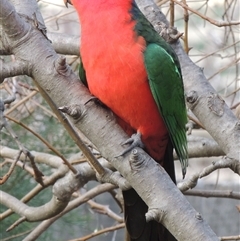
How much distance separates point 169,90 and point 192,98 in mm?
81

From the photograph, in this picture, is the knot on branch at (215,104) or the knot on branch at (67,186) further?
the knot on branch at (67,186)

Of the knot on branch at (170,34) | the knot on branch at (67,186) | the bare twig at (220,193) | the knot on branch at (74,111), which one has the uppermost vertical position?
the knot on branch at (74,111)

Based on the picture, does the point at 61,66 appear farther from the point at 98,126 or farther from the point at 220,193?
the point at 220,193

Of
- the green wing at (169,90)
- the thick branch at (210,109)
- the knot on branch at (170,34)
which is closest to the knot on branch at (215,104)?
the thick branch at (210,109)

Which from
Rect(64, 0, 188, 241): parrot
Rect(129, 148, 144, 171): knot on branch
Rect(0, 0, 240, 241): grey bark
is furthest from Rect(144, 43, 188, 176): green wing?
Rect(129, 148, 144, 171): knot on branch

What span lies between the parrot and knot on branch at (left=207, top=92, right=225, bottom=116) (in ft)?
0.44

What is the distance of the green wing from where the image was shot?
5.21 ft

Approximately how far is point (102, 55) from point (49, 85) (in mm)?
264

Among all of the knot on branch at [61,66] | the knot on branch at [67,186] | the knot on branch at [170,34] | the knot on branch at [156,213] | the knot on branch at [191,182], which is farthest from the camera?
the knot on branch at [67,186]

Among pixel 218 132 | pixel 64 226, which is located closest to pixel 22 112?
pixel 64 226

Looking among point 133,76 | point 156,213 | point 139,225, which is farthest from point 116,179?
point 156,213

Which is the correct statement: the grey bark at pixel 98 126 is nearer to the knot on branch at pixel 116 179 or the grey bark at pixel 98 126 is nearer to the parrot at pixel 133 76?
the parrot at pixel 133 76

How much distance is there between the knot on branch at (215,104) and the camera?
157cm

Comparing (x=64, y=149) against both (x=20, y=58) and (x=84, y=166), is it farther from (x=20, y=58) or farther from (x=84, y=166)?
(x=20, y=58)
